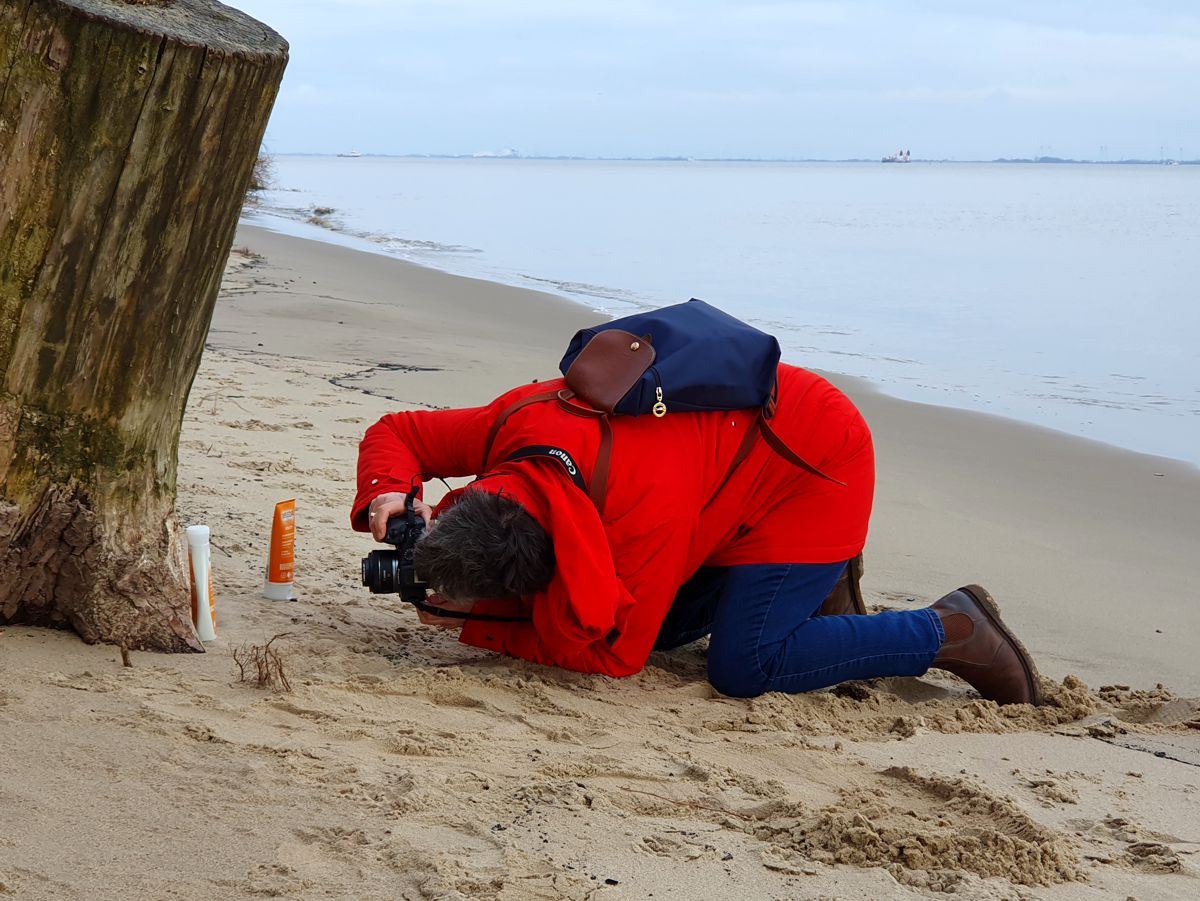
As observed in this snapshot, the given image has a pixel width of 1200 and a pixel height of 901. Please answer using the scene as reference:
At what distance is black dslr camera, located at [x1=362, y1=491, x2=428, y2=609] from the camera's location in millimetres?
3184

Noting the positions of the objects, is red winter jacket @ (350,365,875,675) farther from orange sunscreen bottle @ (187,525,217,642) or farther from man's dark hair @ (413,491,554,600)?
orange sunscreen bottle @ (187,525,217,642)

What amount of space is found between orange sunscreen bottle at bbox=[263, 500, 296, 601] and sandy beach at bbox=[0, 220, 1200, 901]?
52 millimetres

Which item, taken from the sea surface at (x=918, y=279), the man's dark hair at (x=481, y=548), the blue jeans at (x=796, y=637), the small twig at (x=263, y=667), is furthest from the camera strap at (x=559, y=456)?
the sea surface at (x=918, y=279)

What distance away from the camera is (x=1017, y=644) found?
3.66 m

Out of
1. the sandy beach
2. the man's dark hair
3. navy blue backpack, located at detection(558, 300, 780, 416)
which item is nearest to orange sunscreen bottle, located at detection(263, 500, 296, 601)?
the sandy beach

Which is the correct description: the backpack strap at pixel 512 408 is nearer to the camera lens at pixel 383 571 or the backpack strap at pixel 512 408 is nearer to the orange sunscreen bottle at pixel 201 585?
the camera lens at pixel 383 571

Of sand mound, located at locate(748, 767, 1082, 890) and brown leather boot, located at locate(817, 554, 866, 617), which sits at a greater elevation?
brown leather boot, located at locate(817, 554, 866, 617)

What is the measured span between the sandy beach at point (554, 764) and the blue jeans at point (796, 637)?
0.10 meters

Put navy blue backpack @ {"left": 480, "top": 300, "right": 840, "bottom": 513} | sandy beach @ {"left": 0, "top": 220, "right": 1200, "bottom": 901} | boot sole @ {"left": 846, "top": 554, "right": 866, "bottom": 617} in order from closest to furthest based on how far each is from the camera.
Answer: sandy beach @ {"left": 0, "top": 220, "right": 1200, "bottom": 901}
navy blue backpack @ {"left": 480, "top": 300, "right": 840, "bottom": 513}
boot sole @ {"left": 846, "top": 554, "right": 866, "bottom": 617}

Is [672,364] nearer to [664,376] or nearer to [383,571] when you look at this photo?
[664,376]

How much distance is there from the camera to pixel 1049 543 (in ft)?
19.0

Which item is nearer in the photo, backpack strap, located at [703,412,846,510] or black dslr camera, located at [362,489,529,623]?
black dslr camera, located at [362,489,529,623]

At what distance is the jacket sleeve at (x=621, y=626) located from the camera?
3.21 meters

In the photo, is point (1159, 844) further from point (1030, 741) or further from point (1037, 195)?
point (1037, 195)
